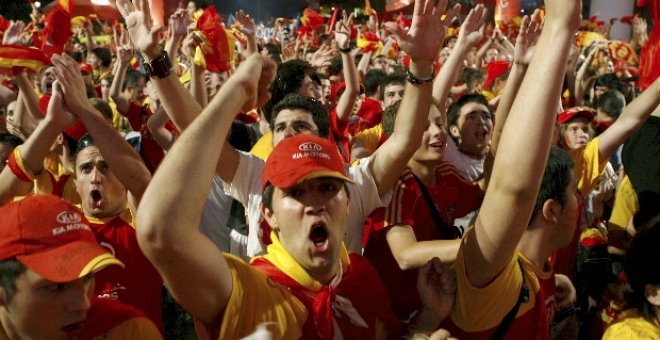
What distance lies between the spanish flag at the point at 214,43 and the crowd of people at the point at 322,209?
0.02m

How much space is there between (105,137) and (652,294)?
2.20 metres

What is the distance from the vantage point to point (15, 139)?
4758 millimetres

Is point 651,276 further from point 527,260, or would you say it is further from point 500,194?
point 500,194

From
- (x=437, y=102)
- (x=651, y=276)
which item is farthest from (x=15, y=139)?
(x=651, y=276)

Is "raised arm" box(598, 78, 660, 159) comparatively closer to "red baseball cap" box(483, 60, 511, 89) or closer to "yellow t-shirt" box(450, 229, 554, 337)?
"yellow t-shirt" box(450, 229, 554, 337)

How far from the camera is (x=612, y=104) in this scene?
7.29 metres

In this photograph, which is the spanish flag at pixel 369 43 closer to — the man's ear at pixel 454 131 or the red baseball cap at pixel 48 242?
the man's ear at pixel 454 131

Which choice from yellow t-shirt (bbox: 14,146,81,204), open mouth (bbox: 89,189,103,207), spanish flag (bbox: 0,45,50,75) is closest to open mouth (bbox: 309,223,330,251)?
open mouth (bbox: 89,189,103,207)

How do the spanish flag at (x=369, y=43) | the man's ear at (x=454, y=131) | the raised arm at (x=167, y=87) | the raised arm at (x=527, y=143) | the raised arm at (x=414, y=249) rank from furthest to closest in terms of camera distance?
1. the spanish flag at (x=369, y=43)
2. the man's ear at (x=454, y=131)
3. the raised arm at (x=167, y=87)
4. the raised arm at (x=414, y=249)
5. the raised arm at (x=527, y=143)

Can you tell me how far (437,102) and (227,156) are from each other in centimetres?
146

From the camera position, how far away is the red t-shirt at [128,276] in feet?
10.6

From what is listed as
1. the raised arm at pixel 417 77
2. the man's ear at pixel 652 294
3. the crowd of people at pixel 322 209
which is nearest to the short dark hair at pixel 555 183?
the crowd of people at pixel 322 209

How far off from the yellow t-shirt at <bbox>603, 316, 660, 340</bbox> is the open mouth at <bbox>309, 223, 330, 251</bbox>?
1.04 m

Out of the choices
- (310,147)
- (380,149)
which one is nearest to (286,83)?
(380,149)
